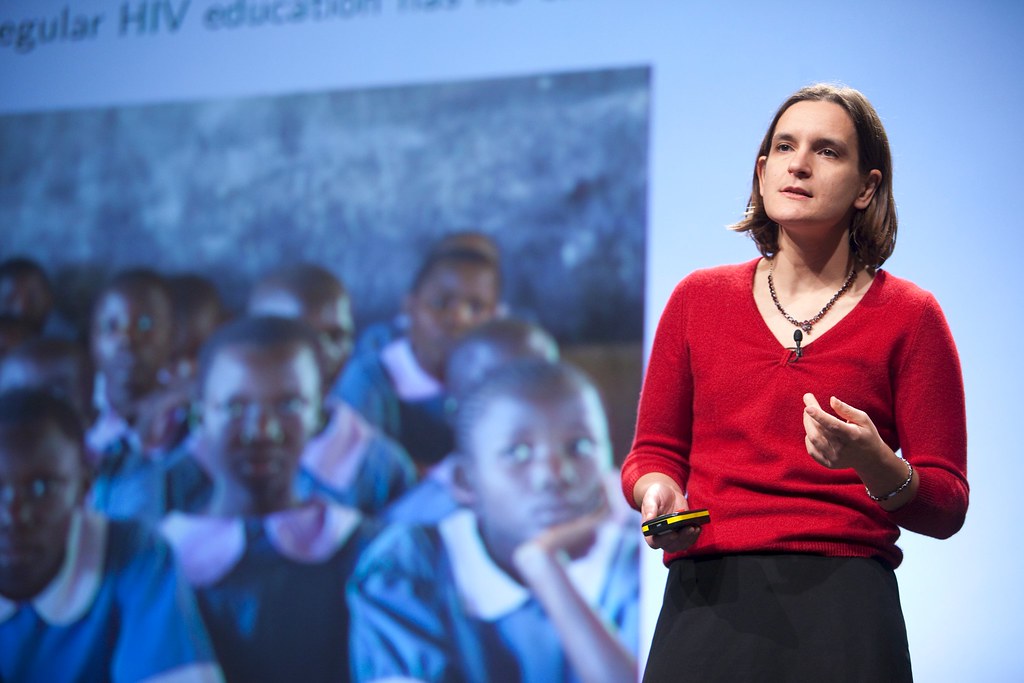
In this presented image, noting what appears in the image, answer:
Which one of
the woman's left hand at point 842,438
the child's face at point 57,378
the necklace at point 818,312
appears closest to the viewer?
the woman's left hand at point 842,438

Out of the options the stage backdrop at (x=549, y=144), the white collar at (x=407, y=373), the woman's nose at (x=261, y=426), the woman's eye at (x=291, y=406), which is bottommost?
the woman's nose at (x=261, y=426)

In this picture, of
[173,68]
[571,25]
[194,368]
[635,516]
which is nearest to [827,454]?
[635,516]

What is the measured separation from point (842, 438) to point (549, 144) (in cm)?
200

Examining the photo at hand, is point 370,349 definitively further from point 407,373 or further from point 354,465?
point 354,465

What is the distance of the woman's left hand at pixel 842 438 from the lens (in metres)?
1.05

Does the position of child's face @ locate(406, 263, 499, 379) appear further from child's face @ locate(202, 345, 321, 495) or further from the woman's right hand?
the woman's right hand

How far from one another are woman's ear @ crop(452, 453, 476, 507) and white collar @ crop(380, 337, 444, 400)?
200 mm

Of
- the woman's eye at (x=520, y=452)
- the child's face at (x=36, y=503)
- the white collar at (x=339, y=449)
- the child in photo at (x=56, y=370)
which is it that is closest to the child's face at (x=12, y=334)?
the child in photo at (x=56, y=370)

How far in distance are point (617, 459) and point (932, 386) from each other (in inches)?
63.9

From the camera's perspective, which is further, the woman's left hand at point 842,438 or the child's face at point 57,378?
the child's face at point 57,378

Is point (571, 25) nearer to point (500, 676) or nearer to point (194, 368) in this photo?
point (194, 368)

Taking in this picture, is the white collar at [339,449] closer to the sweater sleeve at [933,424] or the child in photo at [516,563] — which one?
the child in photo at [516,563]

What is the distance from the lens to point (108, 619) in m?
3.16

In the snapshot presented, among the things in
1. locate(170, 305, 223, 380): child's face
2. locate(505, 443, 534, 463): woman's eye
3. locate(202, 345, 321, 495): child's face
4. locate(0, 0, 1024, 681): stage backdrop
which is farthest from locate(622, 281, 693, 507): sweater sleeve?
locate(170, 305, 223, 380): child's face
